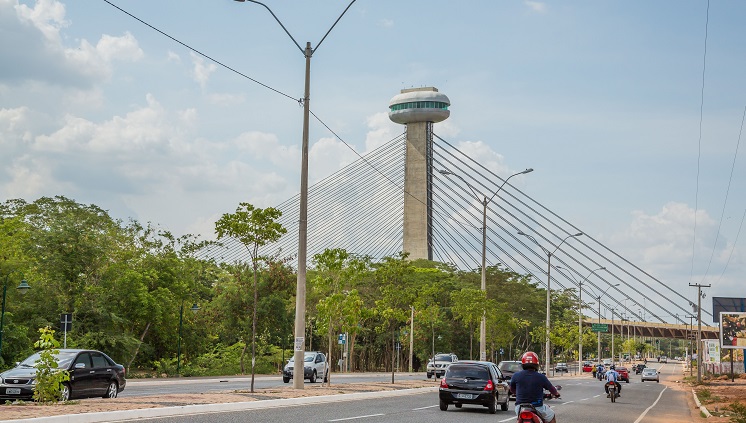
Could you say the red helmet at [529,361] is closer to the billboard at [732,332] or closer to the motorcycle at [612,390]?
the motorcycle at [612,390]

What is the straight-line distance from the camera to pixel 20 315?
4541cm

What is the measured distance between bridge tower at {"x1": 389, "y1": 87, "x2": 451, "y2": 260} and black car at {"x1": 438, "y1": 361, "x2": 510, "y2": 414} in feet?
234

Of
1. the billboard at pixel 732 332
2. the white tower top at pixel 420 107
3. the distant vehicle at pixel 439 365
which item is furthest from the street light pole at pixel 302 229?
the white tower top at pixel 420 107

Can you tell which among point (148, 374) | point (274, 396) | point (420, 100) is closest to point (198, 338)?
point (148, 374)

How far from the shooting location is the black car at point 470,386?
26.1 meters

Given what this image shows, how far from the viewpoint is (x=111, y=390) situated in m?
25.8

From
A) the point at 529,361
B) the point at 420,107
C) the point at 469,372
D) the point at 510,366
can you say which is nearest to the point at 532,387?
the point at 529,361

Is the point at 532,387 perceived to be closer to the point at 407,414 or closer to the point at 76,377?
the point at 407,414

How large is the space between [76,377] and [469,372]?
11032 mm

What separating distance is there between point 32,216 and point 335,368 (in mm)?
36344

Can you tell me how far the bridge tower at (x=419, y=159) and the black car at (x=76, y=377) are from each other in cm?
7326

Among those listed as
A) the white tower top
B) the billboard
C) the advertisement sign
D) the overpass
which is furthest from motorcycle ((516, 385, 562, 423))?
the overpass

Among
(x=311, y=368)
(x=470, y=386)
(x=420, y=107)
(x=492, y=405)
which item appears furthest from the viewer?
(x=420, y=107)

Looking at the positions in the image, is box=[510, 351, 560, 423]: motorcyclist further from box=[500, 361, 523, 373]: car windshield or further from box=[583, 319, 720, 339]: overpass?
box=[583, 319, 720, 339]: overpass
